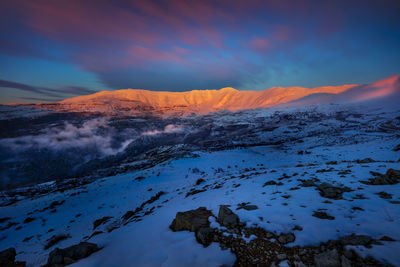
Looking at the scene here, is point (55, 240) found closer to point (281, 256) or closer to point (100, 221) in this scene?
point (100, 221)

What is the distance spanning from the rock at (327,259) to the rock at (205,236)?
2.46 m

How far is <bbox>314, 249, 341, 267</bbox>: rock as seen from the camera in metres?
2.82

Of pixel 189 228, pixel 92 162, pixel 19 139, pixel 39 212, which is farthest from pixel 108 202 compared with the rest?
pixel 19 139

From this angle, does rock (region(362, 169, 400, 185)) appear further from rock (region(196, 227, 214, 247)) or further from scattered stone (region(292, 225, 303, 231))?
rock (region(196, 227, 214, 247))

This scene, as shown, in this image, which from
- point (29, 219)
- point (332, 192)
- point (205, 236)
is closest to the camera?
point (205, 236)

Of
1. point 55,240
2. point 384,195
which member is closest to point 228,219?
point 384,195

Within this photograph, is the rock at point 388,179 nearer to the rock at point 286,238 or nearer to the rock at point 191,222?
the rock at point 286,238

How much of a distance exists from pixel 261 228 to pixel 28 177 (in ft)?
253

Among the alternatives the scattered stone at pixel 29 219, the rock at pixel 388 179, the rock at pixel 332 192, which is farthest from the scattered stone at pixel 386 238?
the scattered stone at pixel 29 219

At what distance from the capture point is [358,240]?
316 centimetres

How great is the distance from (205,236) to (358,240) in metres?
3.45

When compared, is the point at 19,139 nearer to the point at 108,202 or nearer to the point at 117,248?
the point at 108,202

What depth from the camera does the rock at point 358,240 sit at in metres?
3.06

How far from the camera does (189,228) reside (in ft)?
17.0
